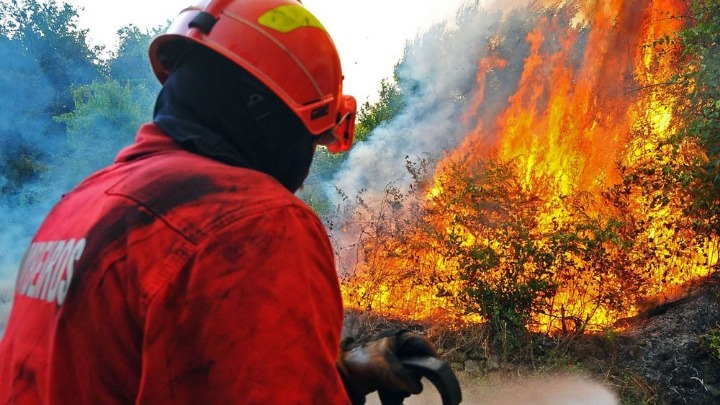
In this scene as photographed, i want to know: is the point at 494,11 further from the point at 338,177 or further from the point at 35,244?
the point at 35,244

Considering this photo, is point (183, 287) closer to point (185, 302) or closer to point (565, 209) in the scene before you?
point (185, 302)

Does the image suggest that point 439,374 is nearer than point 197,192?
No

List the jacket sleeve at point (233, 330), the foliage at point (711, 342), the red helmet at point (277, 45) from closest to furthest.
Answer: the jacket sleeve at point (233, 330) < the red helmet at point (277, 45) < the foliage at point (711, 342)

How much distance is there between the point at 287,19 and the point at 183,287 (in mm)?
998

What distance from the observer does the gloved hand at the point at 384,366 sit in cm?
145

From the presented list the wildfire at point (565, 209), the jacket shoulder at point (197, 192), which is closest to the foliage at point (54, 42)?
the wildfire at point (565, 209)

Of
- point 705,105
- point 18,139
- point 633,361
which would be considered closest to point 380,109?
point 705,105

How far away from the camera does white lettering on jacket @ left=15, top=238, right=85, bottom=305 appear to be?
1158 mm

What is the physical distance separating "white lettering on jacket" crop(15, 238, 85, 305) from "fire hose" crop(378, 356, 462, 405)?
35.2 inches

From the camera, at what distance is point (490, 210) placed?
285 inches

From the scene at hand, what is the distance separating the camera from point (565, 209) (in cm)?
722

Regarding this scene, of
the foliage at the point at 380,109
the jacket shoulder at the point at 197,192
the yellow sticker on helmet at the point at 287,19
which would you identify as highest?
the foliage at the point at 380,109

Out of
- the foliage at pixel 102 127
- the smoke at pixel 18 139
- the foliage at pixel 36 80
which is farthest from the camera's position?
the foliage at pixel 36 80

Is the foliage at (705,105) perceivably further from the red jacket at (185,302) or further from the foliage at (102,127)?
the foliage at (102,127)
